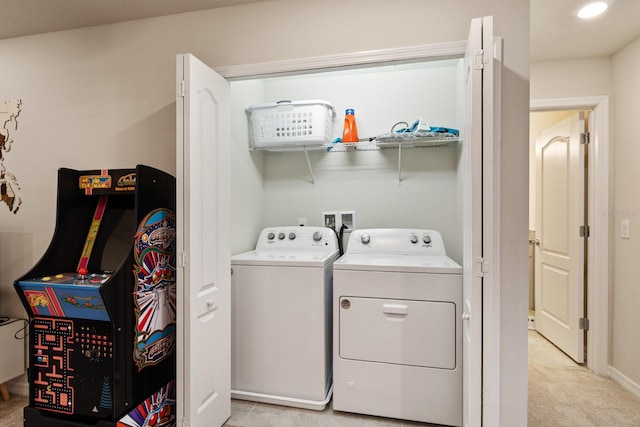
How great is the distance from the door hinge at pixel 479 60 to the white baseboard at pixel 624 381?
2.58m

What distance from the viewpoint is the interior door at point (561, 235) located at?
279 centimetres

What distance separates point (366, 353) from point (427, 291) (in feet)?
1.76

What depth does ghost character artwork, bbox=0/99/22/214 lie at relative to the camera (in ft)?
7.80

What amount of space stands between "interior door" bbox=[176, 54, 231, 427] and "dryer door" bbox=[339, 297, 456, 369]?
0.75 metres

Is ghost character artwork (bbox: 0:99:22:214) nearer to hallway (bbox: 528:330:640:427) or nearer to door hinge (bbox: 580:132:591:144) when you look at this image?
hallway (bbox: 528:330:640:427)

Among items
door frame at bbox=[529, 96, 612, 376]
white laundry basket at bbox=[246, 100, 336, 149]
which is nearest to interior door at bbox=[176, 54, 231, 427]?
white laundry basket at bbox=[246, 100, 336, 149]

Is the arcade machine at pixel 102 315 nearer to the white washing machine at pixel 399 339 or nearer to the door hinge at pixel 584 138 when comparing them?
the white washing machine at pixel 399 339

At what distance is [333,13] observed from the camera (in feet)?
6.06

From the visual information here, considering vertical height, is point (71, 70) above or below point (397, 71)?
below

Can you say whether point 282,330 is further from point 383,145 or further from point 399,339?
point 383,145

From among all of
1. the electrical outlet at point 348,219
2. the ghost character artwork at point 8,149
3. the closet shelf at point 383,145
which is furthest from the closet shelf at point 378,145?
the ghost character artwork at point 8,149

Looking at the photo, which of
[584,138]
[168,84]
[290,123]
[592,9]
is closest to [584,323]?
[584,138]

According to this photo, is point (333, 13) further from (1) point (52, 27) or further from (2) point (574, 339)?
(2) point (574, 339)

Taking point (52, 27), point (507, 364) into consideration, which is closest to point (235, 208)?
point (52, 27)
